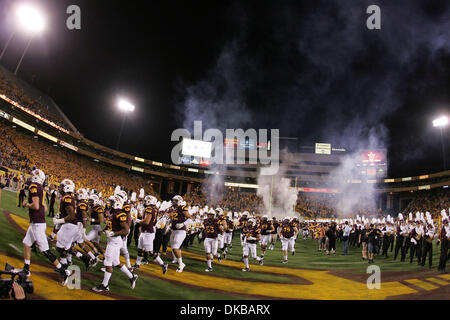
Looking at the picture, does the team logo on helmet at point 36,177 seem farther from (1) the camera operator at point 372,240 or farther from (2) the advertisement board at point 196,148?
(2) the advertisement board at point 196,148

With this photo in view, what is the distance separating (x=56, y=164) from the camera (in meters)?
33.5

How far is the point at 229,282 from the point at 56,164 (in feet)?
104

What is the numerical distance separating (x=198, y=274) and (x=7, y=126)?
3197 cm

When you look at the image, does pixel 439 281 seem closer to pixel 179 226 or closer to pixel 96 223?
pixel 179 226

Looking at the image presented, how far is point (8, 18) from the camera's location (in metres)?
31.4

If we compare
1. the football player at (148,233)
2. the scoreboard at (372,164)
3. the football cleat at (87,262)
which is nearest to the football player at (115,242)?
the football cleat at (87,262)

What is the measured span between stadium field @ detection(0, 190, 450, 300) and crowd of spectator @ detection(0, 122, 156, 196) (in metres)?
17.4

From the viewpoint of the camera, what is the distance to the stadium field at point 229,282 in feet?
21.4

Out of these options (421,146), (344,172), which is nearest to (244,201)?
(344,172)

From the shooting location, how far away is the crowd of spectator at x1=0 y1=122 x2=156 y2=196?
26.3 metres

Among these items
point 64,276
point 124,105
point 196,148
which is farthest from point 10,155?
point 196,148
